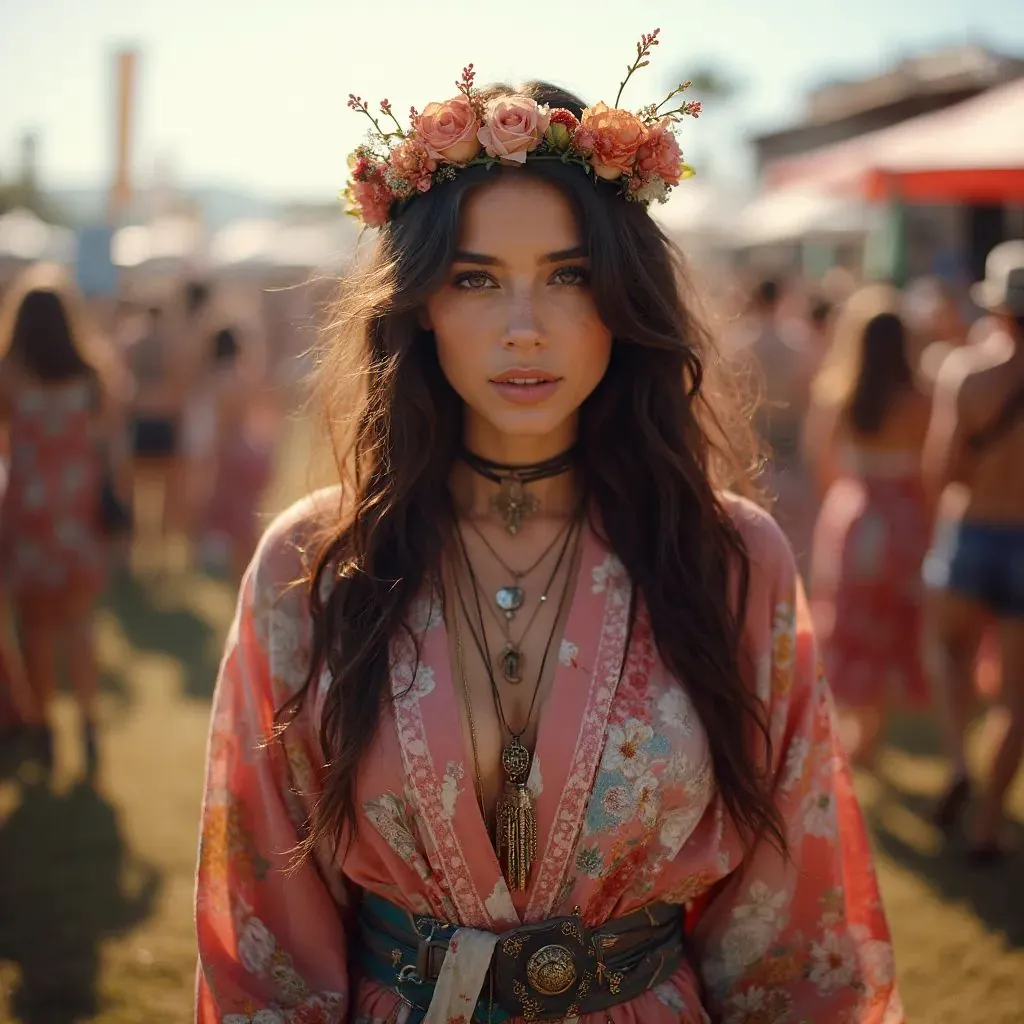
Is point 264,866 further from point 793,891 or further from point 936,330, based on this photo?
point 936,330

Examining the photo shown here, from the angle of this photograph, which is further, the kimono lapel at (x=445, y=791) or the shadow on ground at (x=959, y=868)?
the shadow on ground at (x=959, y=868)

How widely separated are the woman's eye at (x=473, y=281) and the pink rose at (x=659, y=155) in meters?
0.30

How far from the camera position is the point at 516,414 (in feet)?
6.15

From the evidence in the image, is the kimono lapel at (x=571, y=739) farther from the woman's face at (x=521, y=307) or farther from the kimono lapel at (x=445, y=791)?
the woman's face at (x=521, y=307)

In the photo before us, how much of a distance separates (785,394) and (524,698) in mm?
5790

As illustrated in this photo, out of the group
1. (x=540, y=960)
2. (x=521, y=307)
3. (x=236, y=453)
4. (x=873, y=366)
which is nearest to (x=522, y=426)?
(x=521, y=307)

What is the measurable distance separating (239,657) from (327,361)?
0.55 metres

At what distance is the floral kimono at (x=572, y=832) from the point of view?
5.75ft

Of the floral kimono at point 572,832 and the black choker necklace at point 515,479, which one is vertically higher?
the black choker necklace at point 515,479

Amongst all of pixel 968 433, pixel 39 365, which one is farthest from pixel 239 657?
pixel 39 365

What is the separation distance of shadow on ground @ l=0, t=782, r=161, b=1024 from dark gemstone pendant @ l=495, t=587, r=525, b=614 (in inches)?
89.3

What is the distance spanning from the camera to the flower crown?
6.11ft

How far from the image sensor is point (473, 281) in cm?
190

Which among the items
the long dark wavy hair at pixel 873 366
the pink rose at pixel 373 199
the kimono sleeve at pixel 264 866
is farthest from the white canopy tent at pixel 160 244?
the kimono sleeve at pixel 264 866
